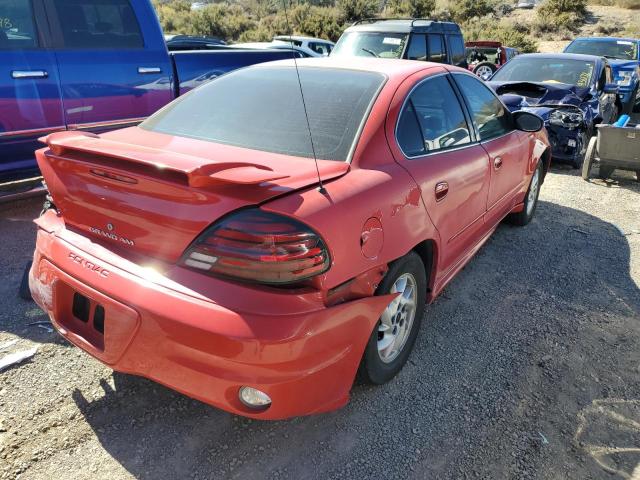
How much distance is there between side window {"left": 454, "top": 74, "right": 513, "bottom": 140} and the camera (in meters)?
3.52

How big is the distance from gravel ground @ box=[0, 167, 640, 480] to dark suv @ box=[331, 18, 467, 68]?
7.06 meters

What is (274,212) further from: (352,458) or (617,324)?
(617,324)

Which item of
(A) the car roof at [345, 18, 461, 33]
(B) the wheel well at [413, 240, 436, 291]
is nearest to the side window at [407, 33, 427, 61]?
(A) the car roof at [345, 18, 461, 33]

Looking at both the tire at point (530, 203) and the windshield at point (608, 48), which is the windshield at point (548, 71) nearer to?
the tire at point (530, 203)

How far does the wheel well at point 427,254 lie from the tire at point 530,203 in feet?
7.88

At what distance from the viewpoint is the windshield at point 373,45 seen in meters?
9.42

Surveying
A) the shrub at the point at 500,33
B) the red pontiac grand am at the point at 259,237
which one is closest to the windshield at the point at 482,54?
the shrub at the point at 500,33

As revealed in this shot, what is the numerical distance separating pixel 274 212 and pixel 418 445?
1.31 metres

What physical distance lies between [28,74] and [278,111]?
2.87 meters

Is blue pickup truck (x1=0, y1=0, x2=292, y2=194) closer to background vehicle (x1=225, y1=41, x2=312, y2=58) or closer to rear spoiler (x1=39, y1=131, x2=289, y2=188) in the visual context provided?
background vehicle (x1=225, y1=41, x2=312, y2=58)

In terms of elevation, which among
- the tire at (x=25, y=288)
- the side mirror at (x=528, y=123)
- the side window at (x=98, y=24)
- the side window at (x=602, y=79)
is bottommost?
the tire at (x=25, y=288)

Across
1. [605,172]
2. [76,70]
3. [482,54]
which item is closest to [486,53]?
[482,54]

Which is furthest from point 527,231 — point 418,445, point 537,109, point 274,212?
point 274,212

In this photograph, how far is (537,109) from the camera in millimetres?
7121
